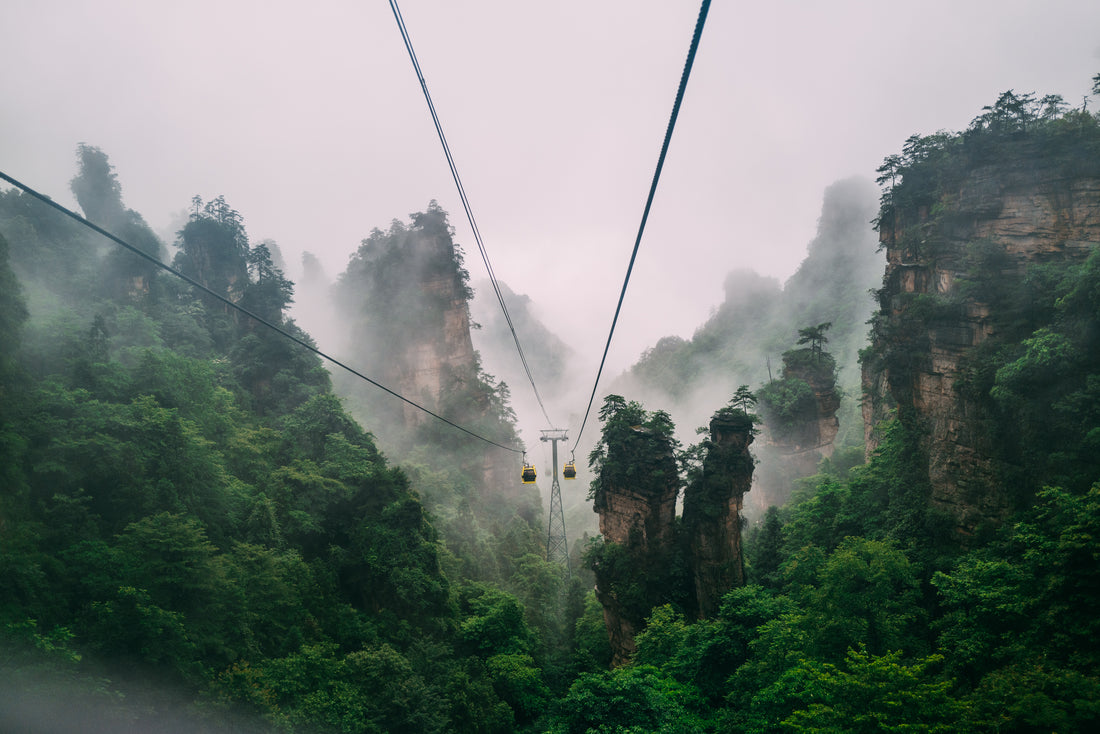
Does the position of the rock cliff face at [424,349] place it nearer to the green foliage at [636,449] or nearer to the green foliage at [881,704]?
the green foliage at [636,449]

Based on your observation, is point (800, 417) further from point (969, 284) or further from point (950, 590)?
point (950, 590)

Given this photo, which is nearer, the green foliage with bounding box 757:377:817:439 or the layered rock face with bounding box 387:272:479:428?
the green foliage with bounding box 757:377:817:439

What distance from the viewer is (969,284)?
60.6 feet

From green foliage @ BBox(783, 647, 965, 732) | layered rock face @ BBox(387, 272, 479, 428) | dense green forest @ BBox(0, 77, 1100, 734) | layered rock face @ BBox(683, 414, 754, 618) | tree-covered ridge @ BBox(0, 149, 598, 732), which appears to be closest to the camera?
green foliage @ BBox(783, 647, 965, 732)

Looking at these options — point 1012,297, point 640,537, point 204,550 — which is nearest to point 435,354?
point 640,537

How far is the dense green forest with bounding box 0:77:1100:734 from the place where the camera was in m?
11.6

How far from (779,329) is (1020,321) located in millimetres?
65713

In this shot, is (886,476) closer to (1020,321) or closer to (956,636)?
(1020,321)

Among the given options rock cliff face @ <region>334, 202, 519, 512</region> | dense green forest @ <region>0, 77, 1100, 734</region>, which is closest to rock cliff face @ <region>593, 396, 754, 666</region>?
dense green forest @ <region>0, 77, 1100, 734</region>

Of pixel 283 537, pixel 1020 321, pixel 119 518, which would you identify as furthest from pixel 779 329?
pixel 119 518

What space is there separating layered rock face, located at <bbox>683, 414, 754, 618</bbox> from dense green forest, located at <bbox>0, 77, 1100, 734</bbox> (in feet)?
4.45

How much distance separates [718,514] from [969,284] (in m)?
13.5

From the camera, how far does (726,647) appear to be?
A: 16.9 meters

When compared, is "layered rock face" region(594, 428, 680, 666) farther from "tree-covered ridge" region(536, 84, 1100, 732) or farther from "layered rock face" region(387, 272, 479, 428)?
"layered rock face" region(387, 272, 479, 428)
